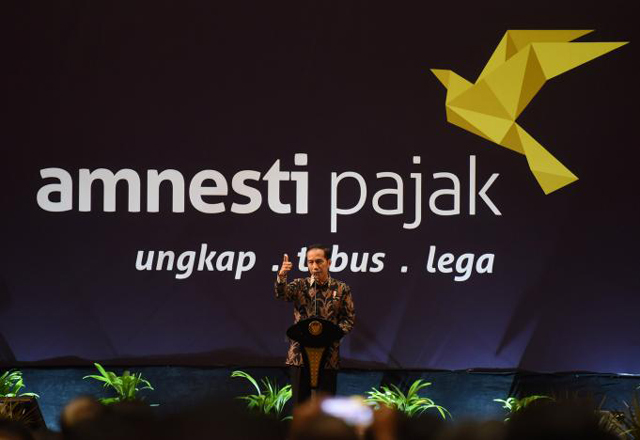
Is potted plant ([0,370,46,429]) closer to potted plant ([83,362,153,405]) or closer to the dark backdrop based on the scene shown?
the dark backdrop

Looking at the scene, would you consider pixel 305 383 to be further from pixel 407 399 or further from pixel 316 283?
pixel 407 399

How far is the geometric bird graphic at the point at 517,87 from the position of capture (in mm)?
6352

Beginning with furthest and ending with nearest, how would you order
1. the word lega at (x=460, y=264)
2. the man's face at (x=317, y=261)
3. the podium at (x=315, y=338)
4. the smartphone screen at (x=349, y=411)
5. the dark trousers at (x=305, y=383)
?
the word lega at (x=460, y=264) → the man's face at (x=317, y=261) → the dark trousers at (x=305, y=383) → the podium at (x=315, y=338) → the smartphone screen at (x=349, y=411)

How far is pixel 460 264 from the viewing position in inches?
249

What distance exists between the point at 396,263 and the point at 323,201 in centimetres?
71

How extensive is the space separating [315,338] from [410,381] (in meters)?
1.70

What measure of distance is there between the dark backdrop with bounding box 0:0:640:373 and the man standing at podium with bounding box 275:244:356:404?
3.58 feet

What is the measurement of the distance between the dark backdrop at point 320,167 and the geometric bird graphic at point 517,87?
0.07 metres

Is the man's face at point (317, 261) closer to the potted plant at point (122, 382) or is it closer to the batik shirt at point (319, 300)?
the batik shirt at point (319, 300)

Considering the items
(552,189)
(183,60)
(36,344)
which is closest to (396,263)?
(552,189)

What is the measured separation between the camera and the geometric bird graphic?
20.8ft

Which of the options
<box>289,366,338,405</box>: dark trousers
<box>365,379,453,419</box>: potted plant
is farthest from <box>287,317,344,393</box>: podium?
<box>365,379,453,419</box>: potted plant

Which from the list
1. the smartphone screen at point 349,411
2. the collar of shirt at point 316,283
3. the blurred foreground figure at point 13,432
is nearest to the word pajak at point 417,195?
the collar of shirt at point 316,283

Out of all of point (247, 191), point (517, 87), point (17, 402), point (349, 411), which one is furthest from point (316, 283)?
point (349, 411)
